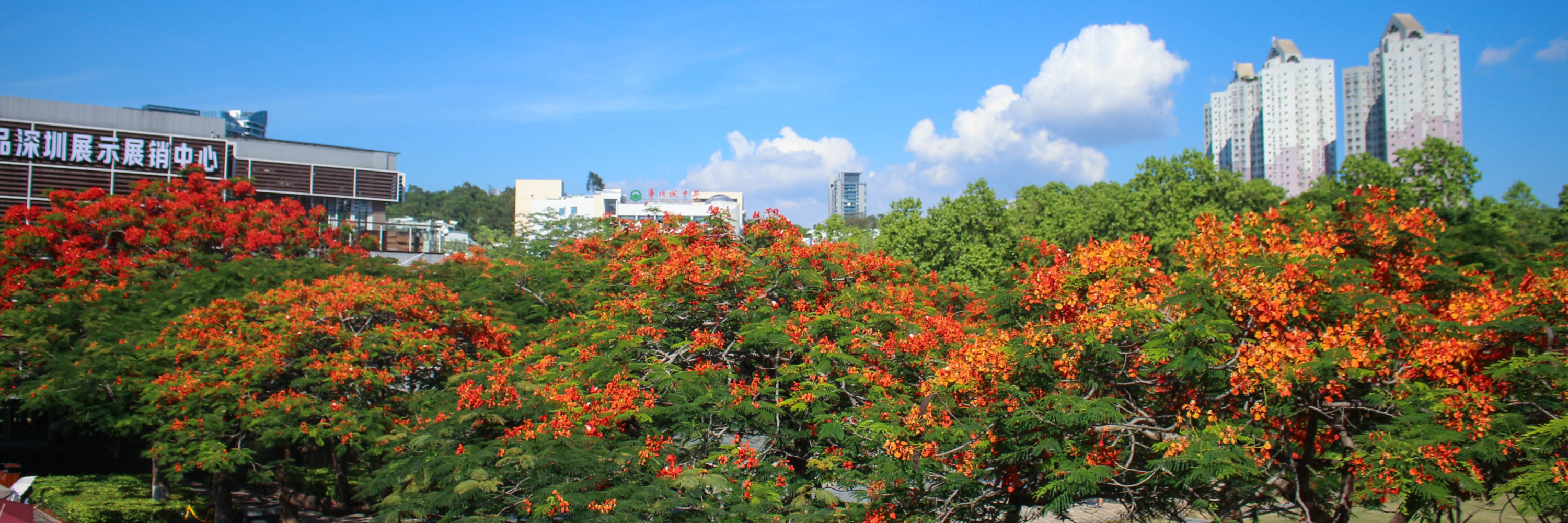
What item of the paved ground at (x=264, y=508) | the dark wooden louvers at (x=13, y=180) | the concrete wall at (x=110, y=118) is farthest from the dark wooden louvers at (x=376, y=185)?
the paved ground at (x=264, y=508)

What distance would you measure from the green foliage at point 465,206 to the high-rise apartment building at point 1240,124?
9600 centimetres

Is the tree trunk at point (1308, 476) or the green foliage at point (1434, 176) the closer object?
the tree trunk at point (1308, 476)

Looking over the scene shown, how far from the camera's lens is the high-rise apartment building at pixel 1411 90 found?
3991 inches

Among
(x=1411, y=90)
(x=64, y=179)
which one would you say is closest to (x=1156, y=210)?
(x=64, y=179)

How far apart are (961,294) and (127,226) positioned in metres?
16.3

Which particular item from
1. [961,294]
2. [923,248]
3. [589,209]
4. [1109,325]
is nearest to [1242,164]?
[589,209]

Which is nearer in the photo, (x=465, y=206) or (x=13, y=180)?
(x=13, y=180)

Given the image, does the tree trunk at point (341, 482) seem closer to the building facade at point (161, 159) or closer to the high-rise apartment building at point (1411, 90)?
the building facade at point (161, 159)

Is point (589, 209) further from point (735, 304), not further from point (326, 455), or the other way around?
point (735, 304)

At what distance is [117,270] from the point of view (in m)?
16.7

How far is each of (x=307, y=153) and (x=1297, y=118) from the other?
121m

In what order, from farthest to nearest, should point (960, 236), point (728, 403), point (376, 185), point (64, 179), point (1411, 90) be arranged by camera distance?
1. point (1411, 90)
2. point (376, 185)
3. point (960, 236)
4. point (64, 179)
5. point (728, 403)

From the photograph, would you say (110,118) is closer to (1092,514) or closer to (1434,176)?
(1092,514)

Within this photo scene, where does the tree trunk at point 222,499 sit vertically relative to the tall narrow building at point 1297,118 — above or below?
below
